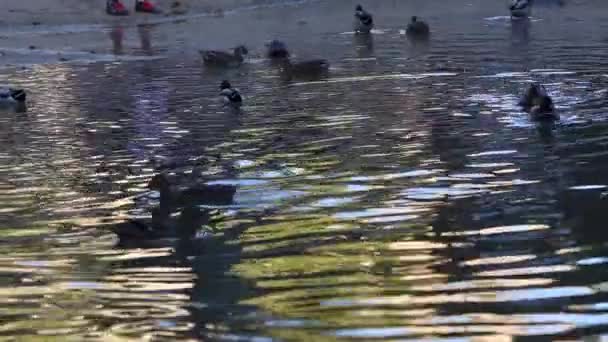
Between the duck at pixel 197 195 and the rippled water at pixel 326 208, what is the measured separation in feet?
0.46

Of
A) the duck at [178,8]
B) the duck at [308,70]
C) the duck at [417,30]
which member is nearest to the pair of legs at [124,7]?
the duck at [178,8]

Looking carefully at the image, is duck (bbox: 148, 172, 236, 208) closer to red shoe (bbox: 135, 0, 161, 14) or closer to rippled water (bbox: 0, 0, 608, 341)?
rippled water (bbox: 0, 0, 608, 341)

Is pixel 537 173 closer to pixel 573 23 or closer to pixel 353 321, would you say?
pixel 353 321

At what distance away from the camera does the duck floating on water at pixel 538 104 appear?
1336 centimetres

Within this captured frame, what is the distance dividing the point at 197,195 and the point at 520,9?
2364 cm

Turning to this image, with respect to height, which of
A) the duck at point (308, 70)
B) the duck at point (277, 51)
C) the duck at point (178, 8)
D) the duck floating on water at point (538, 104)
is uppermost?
the duck floating on water at point (538, 104)

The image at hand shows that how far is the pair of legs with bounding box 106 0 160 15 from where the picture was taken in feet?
121

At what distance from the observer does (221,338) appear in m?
6.25

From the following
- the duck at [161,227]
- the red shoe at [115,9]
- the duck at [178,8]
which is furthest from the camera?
the duck at [178,8]

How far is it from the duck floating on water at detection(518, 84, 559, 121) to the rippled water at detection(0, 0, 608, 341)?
17cm

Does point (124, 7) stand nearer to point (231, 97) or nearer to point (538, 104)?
point (231, 97)

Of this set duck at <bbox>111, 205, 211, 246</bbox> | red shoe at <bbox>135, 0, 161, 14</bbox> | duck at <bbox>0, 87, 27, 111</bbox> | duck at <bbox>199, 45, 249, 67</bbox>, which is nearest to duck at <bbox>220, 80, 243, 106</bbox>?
duck at <bbox>0, 87, 27, 111</bbox>

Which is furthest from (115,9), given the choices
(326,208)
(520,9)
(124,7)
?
(326,208)

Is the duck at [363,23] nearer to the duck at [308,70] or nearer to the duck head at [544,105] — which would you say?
the duck at [308,70]
